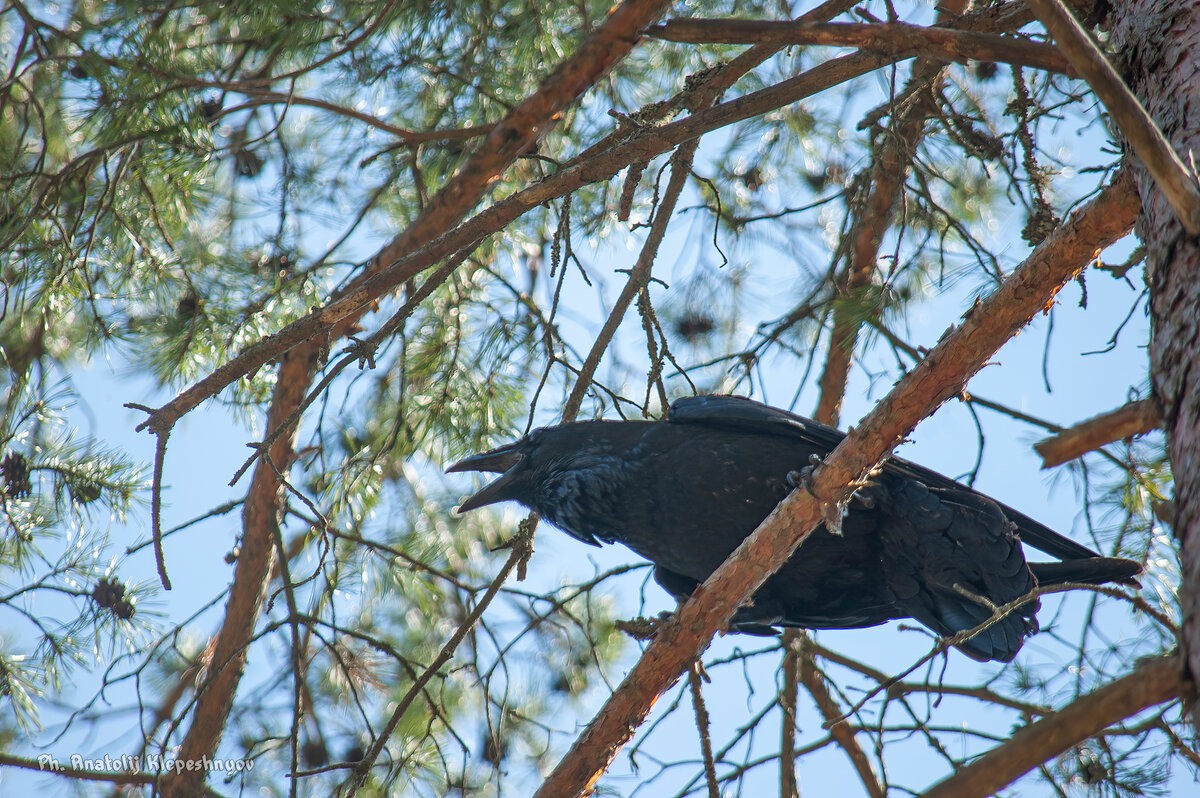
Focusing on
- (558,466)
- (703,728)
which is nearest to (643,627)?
(703,728)

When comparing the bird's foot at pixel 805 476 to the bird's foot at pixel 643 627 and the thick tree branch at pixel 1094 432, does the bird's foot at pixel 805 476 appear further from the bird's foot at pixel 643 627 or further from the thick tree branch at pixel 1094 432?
the thick tree branch at pixel 1094 432

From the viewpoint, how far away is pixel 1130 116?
4.29 ft

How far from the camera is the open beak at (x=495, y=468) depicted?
12.1 feet

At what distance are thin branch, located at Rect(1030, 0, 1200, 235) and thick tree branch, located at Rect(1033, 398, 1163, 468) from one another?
0.34 metres

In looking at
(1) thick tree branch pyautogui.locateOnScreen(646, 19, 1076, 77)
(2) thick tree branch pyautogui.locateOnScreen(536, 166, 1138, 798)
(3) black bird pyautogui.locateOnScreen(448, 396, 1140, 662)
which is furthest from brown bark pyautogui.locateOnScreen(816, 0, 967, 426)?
(1) thick tree branch pyautogui.locateOnScreen(646, 19, 1076, 77)

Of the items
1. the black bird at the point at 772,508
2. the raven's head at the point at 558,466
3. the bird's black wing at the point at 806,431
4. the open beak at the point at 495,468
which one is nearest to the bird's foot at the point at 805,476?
the black bird at the point at 772,508

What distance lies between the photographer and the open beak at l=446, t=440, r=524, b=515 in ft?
12.1

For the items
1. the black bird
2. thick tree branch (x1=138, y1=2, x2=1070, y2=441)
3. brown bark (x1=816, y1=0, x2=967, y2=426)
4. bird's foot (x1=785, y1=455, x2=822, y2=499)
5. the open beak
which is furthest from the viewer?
the open beak

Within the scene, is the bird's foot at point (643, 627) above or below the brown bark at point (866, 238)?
below

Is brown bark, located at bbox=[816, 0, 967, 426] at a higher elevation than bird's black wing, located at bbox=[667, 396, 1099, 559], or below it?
higher

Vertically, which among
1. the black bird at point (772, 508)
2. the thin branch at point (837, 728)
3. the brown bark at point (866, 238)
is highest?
the brown bark at point (866, 238)

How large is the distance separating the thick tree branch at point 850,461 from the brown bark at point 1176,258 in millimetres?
182

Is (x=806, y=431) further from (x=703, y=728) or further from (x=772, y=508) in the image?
(x=703, y=728)

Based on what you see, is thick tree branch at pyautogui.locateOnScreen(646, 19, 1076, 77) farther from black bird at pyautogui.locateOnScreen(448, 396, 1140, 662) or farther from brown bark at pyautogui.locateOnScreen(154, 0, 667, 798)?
black bird at pyautogui.locateOnScreen(448, 396, 1140, 662)
